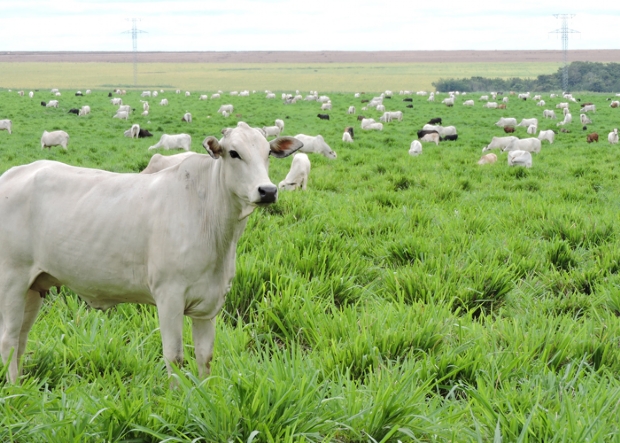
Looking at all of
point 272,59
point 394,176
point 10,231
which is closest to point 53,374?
point 10,231

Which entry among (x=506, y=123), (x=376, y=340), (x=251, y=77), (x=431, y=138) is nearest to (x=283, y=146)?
(x=376, y=340)

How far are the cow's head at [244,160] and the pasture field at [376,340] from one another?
2.56ft

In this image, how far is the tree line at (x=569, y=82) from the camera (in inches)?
2741

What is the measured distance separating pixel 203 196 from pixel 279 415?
116 centimetres

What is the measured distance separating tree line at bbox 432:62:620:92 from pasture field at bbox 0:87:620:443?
66479 millimetres

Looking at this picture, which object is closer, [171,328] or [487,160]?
[171,328]

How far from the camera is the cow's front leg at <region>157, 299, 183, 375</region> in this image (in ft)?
9.47

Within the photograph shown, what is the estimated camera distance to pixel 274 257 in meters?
5.01

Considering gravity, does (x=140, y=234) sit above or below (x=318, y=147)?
below

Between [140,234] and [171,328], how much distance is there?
478 mm

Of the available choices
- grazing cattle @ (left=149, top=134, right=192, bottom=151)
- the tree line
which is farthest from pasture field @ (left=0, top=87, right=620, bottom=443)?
the tree line

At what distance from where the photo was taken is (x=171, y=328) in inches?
114

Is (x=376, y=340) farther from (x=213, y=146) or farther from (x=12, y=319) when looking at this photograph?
(x=12, y=319)

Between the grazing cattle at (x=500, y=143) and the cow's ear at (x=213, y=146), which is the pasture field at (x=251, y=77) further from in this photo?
the cow's ear at (x=213, y=146)
